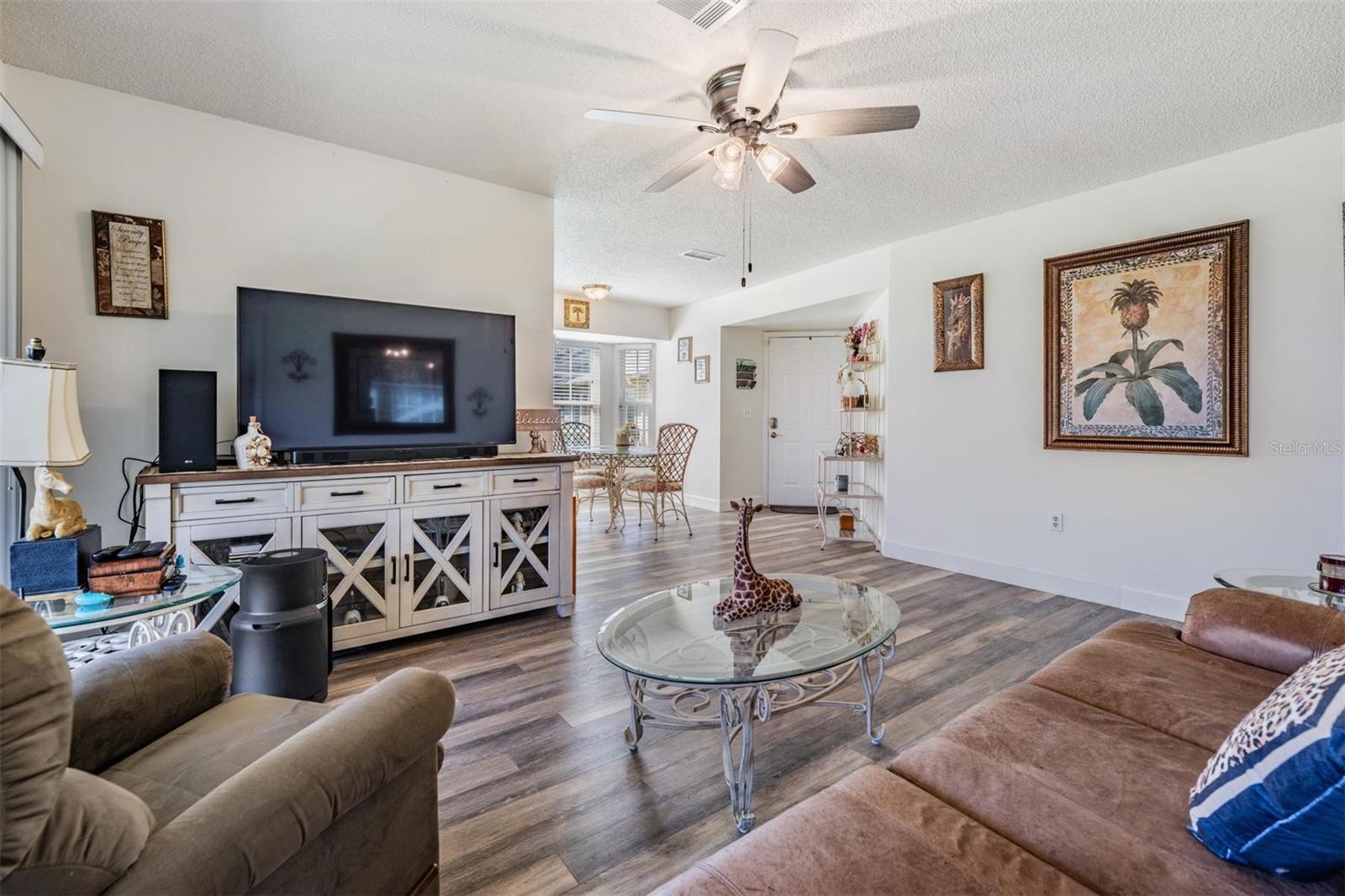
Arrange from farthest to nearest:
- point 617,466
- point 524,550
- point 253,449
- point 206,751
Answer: point 617,466 < point 524,550 < point 253,449 < point 206,751

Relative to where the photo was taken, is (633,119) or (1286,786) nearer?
(1286,786)

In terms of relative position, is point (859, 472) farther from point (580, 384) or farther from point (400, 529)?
point (400, 529)

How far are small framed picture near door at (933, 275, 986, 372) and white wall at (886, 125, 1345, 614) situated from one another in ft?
0.19

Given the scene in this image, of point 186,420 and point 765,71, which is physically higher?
point 765,71

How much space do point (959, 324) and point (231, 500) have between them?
4.51 meters

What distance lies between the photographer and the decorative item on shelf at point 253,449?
250 cm

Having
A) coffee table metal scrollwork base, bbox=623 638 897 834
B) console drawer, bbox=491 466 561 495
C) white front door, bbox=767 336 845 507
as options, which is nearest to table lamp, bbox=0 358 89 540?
console drawer, bbox=491 466 561 495

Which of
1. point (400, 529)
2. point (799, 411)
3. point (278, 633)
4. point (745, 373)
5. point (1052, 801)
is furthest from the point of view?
point (799, 411)

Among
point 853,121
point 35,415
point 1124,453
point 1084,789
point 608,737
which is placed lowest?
point 608,737

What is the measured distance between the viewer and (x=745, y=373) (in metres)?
7.01

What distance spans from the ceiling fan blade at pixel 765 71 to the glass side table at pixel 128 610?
243 cm

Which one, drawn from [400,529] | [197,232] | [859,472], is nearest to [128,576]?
[400,529]

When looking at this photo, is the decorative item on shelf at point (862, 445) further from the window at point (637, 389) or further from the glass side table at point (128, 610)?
the glass side table at point (128, 610)

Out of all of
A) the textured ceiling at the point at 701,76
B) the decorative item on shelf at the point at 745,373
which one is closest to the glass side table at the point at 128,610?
the textured ceiling at the point at 701,76
